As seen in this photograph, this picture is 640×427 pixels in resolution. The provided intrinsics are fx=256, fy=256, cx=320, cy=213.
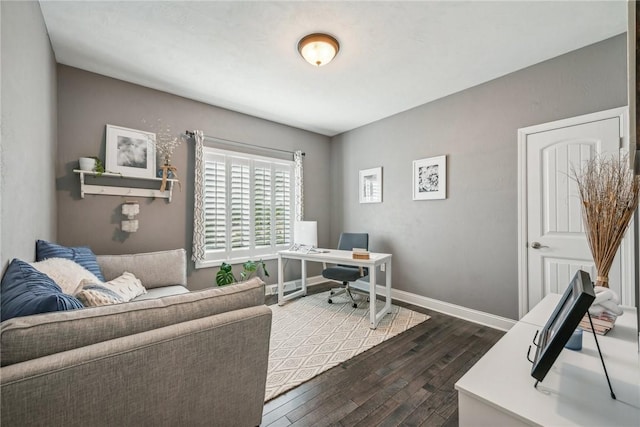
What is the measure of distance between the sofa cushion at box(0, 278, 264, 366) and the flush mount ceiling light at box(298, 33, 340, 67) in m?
2.05

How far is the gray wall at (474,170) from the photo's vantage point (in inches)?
94.6

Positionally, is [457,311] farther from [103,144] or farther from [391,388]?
[103,144]

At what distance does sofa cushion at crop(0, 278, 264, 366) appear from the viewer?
0.81 meters

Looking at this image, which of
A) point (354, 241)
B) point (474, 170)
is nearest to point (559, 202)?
point (474, 170)

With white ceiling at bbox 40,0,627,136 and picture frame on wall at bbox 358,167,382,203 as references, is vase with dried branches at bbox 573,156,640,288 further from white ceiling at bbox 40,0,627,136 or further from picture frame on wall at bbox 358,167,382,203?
picture frame on wall at bbox 358,167,382,203

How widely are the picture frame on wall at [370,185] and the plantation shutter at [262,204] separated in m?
1.57

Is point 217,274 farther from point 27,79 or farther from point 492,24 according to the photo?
point 492,24

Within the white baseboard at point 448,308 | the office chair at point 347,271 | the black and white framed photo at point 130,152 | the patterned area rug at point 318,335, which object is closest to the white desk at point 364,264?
the patterned area rug at point 318,335

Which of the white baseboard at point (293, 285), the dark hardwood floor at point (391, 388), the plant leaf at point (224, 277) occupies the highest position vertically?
the plant leaf at point (224, 277)

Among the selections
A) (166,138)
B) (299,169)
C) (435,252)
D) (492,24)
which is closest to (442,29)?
(492,24)

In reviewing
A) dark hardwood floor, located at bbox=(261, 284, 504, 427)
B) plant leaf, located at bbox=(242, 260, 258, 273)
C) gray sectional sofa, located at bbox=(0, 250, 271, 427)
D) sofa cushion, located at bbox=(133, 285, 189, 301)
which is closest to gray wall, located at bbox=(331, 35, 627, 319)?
dark hardwood floor, located at bbox=(261, 284, 504, 427)

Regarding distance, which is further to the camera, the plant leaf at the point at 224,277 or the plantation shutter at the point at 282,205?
the plantation shutter at the point at 282,205

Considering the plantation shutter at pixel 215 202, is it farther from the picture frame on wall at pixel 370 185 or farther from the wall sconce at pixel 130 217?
the picture frame on wall at pixel 370 185

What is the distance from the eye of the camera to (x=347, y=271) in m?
3.54
